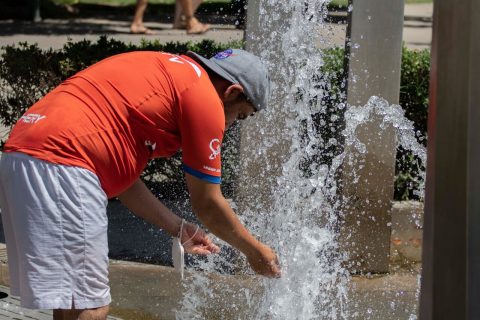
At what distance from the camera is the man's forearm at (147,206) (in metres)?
3.77

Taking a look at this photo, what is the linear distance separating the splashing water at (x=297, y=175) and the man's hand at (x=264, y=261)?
55.7 inches

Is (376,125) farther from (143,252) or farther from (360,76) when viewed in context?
(143,252)

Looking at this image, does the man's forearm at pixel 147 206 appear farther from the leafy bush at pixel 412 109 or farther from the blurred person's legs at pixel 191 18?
the blurred person's legs at pixel 191 18

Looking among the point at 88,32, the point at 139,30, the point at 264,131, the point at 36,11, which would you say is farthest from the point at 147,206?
the point at 36,11

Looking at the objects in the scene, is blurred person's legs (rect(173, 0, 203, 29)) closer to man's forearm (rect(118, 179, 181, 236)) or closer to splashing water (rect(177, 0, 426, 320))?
splashing water (rect(177, 0, 426, 320))

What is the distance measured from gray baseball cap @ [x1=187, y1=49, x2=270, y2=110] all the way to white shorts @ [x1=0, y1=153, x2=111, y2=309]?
56cm

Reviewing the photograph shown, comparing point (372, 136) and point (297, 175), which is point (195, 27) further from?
point (372, 136)

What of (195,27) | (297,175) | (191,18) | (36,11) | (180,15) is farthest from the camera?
(36,11)

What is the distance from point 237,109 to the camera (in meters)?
3.54

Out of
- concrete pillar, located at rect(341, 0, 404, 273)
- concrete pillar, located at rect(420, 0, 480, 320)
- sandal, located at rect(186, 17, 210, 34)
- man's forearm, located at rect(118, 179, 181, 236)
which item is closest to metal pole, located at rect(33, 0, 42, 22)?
sandal, located at rect(186, 17, 210, 34)

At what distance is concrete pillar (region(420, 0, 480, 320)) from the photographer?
2379 mm

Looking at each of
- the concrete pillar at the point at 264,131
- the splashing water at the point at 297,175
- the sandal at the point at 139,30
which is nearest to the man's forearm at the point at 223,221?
the splashing water at the point at 297,175

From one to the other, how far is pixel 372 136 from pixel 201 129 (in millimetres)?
2212

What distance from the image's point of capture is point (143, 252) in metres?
5.86
